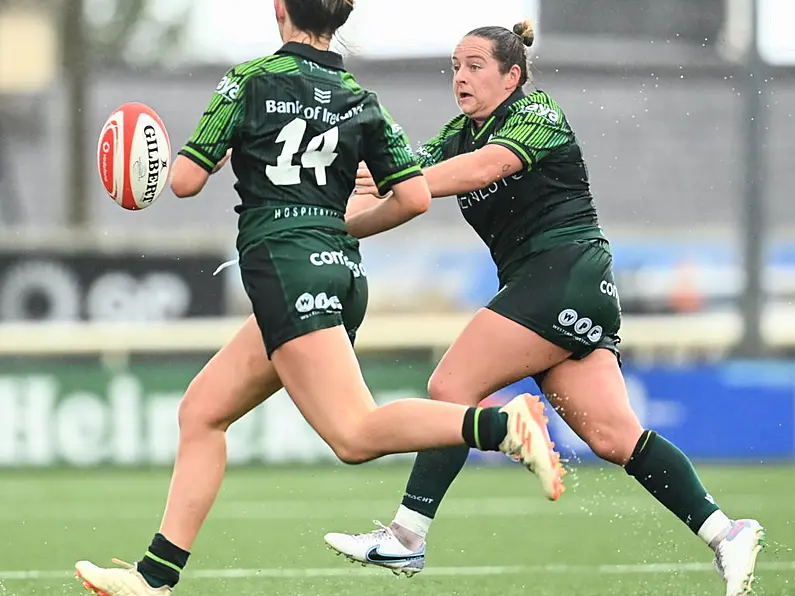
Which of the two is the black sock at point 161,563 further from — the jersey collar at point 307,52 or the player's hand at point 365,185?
the jersey collar at point 307,52

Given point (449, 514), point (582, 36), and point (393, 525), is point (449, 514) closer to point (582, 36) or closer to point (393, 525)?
point (393, 525)

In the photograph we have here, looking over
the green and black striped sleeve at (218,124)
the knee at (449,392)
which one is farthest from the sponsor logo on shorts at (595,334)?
the green and black striped sleeve at (218,124)

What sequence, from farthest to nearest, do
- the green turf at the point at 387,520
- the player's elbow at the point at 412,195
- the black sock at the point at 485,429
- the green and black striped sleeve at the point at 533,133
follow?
1. the green turf at the point at 387,520
2. the green and black striped sleeve at the point at 533,133
3. the player's elbow at the point at 412,195
4. the black sock at the point at 485,429

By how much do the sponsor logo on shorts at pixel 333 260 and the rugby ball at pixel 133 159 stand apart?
66cm

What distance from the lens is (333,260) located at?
16.7 feet

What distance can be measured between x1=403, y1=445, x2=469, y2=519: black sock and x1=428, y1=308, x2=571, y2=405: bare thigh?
253mm

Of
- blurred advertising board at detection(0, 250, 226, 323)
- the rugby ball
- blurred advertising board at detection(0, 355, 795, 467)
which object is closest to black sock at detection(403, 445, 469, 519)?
the rugby ball

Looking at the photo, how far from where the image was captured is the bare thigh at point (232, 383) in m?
5.31

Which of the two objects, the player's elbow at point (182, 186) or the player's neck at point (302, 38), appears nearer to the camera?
the player's elbow at point (182, 186)

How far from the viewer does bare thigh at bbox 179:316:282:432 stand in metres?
5.31

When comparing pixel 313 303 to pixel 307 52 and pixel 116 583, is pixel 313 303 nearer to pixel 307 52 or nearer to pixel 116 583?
pixel 307 52

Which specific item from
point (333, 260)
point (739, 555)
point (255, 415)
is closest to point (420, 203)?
point (333, 260)

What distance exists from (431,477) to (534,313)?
2.34 feet

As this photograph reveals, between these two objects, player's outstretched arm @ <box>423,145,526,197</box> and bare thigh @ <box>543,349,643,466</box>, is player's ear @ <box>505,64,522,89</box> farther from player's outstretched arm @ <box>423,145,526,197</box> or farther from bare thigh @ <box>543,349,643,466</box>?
bare thigh @ <box>543,349,643,466</box>
